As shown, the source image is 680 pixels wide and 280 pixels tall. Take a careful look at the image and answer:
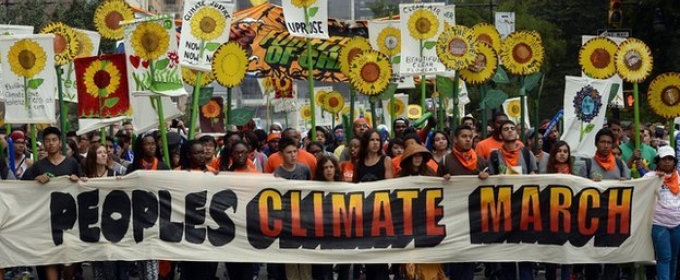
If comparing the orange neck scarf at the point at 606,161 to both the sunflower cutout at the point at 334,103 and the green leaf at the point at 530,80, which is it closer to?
the green leaf at the point at 530,80

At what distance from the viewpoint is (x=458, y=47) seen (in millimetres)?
17172

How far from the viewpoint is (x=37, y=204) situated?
12828 millimetres

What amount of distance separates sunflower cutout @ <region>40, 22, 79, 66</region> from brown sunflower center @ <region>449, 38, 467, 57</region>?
4343 mm

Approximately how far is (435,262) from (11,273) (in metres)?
4.95

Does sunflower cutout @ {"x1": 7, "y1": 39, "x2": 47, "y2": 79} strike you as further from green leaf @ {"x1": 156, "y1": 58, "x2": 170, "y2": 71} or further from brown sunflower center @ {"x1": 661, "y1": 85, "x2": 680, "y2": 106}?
brown sunflower center @ {"x1": 661, "y1": 85, "x2": 680, "y2": 106}

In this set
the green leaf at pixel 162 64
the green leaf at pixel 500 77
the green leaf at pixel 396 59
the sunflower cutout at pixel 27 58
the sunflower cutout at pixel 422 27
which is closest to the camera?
the sunflower cutout at pixel 27 58

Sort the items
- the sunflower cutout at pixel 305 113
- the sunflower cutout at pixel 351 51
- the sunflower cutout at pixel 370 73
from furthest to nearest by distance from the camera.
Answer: the sunflower cutout at pixel 305 113 → the sunflower cutout at pixel 351 51 → the sunflower cutout at pixel 370 73

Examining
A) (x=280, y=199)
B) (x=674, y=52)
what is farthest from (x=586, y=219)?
(x=674, y=52)

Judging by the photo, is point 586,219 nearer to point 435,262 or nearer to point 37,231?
point 435,262

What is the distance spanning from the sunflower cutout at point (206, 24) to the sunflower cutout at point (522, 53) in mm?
3348

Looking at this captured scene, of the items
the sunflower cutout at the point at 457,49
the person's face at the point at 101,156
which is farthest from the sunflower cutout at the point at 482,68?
the person's face at the point at 101,156

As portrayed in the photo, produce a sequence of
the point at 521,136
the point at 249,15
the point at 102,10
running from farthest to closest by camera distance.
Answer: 1. the point at 249,15
2. the point at 102,10
3. the point at 521,136

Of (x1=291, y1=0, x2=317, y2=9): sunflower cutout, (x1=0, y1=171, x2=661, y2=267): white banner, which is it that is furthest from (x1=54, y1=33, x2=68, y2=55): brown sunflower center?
(x1=0, y1=171, x2=661, y2=267): white banner

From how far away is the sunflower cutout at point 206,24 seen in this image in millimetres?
16234
